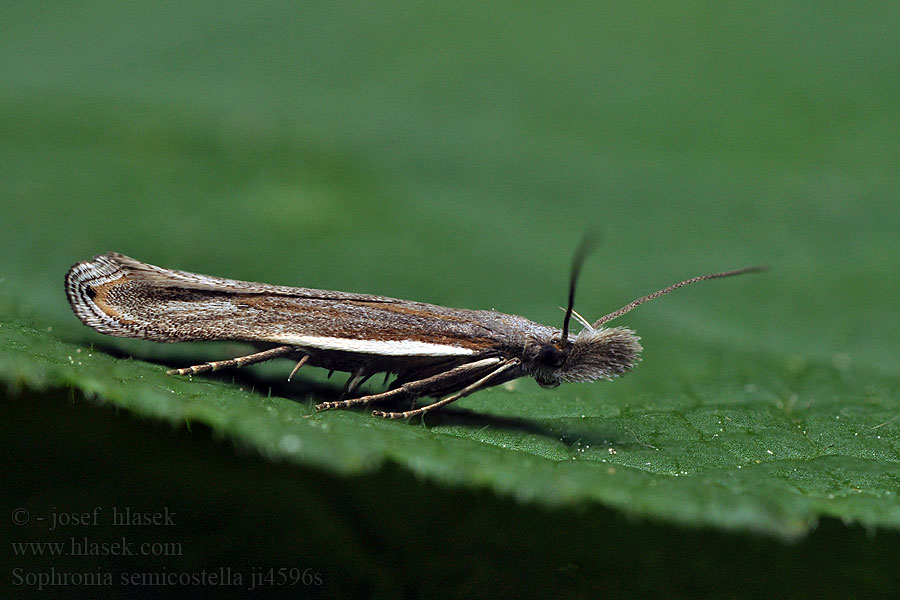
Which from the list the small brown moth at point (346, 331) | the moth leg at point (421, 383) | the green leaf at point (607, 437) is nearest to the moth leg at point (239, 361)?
the small brown moth at point (346, 331)

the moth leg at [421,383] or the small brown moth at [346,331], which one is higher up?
the small brown moth at [346,331]

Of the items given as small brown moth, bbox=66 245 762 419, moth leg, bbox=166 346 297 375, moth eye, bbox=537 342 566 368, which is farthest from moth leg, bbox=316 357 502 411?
moth leg, bbox=166 346 297 375

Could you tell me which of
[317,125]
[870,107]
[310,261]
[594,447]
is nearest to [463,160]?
[317,125]

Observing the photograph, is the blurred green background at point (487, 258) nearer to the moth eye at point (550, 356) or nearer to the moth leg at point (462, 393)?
the moth leg at point (462, 393)

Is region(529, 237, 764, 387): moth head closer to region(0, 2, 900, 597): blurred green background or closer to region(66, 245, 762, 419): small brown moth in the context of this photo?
region(66, 245, 762, 419): small brown moth

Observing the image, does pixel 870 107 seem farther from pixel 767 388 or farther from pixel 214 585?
pixel 214 585

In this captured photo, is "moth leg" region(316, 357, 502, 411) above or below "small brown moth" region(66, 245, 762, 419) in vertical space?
below

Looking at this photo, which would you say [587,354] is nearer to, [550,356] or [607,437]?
[550,356]
